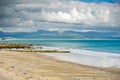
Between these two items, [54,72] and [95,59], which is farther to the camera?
[95,59]

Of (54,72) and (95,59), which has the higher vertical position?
(54,72)

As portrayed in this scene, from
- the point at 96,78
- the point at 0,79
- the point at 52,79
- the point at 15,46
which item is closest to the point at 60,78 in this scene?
the point at 52,79

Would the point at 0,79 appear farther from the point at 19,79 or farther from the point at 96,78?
the point at 96,78

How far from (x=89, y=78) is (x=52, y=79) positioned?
125 inches

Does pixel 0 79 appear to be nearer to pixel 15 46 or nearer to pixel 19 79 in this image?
pixel 19 79

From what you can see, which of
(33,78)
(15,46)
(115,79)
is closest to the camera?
(33,78)

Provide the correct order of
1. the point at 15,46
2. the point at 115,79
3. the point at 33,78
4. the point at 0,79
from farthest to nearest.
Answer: the point at 15,46 < the point at 115,79 < the point at 33,78 < the point at 0,79

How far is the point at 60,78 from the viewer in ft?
77.4

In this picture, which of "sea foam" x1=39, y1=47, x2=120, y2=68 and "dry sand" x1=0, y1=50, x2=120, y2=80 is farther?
"sea foam" x1=39, y1=47, x2=120, y2=68

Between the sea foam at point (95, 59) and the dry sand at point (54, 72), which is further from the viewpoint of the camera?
the sea foam at point (95, 59)

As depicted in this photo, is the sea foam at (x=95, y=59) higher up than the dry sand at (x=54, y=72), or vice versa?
the dry sand at (x=54, y=72)

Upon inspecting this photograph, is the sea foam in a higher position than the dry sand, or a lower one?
lower

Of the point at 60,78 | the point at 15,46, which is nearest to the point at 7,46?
the point at 15,46

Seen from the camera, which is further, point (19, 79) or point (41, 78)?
point (41, 78)
